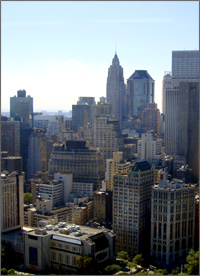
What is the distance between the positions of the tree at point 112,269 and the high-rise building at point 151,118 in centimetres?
1243

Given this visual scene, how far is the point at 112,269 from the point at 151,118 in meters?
13.4

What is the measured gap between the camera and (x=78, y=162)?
13.6 metres

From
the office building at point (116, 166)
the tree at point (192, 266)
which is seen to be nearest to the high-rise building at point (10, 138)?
the office building at point (116, 166)

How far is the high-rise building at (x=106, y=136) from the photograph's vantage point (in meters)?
16.3

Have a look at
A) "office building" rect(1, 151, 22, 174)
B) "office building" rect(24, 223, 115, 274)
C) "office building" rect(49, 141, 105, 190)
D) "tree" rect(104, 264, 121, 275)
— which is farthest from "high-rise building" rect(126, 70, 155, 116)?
"tree" rect(104, 264, 121, 275)

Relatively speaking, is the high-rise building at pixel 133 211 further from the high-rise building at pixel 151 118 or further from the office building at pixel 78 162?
the high-rise building at pixel 151 118

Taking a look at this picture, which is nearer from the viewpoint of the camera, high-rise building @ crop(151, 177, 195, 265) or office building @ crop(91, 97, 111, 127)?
high-rise building @ crop(151, 177, 195, 265)

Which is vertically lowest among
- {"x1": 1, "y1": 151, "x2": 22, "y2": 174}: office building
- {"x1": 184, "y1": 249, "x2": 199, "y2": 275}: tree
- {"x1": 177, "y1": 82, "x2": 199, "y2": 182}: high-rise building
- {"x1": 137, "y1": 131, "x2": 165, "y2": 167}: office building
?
{"x1": 184, "y1": 249, "x2": 199, "y2": 275}: tree

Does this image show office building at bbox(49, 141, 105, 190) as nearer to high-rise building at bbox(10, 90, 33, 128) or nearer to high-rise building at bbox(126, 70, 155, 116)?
high-rise building at bbox(10, 90, 33, 128)

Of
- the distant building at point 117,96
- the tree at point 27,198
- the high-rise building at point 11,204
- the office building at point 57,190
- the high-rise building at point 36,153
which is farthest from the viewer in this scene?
the distant building at point 117,96

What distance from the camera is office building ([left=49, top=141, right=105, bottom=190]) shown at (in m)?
13.3

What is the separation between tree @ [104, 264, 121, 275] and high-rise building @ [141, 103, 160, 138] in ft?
40.8

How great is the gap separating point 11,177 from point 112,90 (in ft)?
32.7

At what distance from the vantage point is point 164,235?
8.17 meters
